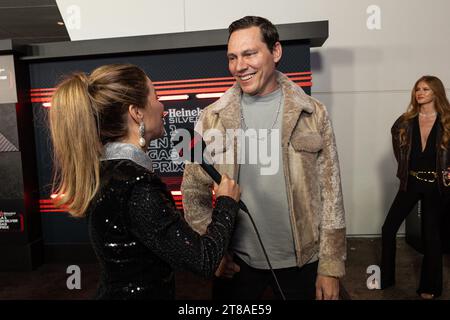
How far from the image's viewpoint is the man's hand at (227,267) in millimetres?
1440

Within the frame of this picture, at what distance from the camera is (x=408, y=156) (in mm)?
2725

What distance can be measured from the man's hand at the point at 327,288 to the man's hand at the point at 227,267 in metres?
0.33

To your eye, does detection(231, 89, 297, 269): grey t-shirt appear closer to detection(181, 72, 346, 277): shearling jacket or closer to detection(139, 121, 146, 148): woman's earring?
detection(181, 72, 346, 277): shearling jacket

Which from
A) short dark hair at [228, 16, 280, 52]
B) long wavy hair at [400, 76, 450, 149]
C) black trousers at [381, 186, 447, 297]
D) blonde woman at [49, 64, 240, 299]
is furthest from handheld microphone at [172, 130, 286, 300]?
long wavy hair at [400, 76, 450, 149]

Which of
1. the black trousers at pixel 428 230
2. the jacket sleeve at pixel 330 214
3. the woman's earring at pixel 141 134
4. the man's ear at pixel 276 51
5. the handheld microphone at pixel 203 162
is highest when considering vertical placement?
the man's ear at pixel 276 51

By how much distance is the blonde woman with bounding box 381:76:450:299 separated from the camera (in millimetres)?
2604

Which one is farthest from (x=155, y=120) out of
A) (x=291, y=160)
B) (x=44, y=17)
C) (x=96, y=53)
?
(x=44, y=17)

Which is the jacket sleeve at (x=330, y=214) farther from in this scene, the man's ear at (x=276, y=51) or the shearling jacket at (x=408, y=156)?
the shearling jacket at (x=408, y=156)

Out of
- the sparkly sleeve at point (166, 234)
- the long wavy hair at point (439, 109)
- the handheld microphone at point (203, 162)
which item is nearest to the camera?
the sparkly sleeve at point (166, 234)

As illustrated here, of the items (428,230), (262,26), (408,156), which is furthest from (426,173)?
(262,26)

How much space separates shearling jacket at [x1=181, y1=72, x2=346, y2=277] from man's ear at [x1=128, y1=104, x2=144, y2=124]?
45 centimetres

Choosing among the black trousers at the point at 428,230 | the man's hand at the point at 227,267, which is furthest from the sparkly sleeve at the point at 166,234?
the black trousers at the point at 428,230
